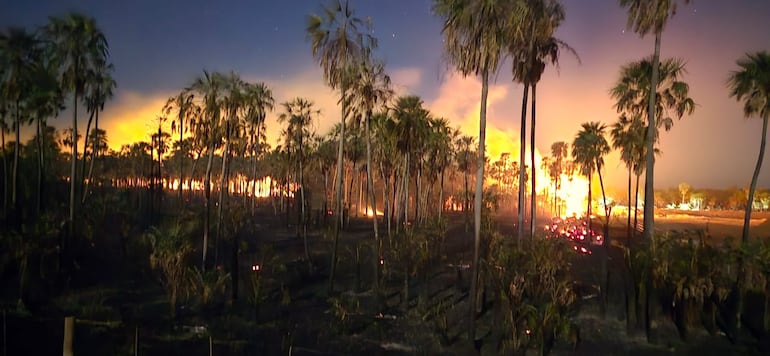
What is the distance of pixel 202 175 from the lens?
97.2m

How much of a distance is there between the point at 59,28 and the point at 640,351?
30231 mm

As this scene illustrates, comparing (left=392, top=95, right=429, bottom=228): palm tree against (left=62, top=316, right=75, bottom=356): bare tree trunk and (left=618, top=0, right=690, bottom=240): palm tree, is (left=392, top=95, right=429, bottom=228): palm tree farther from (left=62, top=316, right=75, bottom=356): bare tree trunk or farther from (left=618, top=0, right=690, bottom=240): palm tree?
(left=62, top=316, right=75, bottom=356): bare tree trunk

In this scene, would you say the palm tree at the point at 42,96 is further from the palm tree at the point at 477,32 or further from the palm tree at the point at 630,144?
the palm tree at the point at 630,144

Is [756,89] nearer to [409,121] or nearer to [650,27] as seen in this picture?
[650,27]

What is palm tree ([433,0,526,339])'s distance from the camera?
15.6 metres

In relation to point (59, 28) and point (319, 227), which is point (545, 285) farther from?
point (319, 227)

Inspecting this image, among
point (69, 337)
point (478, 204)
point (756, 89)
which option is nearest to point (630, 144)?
point (756, 89)

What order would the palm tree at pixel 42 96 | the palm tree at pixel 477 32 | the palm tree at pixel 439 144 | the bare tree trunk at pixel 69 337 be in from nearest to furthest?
the bare tree trunk at pixel 69 337 < the palm tree at pixel 477 32 < the palm tree at pixel 42 96 < the palm tree at pixel 439 144

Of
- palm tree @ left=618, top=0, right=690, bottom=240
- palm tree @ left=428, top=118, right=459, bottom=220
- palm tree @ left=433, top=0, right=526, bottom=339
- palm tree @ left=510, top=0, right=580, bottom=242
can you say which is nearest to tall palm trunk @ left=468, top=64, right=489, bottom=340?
palm tree @ left=433, top=0, right=526, bottom=339

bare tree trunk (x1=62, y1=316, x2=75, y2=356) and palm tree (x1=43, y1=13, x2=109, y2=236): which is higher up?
palm tree (x1=43, y1=13, x2=109, y2=236)

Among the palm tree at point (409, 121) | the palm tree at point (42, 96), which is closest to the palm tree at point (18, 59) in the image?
the palm tree at point (42, 96)

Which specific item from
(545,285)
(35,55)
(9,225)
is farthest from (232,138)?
(545,285)

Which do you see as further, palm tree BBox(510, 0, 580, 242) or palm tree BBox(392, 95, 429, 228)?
palm tree BBox(392, 95, 429, 228)

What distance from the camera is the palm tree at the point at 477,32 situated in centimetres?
1563
